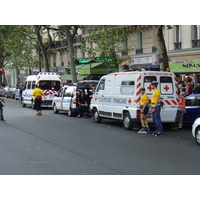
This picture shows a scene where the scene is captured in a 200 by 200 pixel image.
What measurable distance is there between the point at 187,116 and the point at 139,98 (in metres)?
2.44

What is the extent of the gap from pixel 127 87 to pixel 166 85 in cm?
147

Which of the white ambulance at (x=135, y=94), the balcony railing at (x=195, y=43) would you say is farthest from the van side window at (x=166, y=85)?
the balcony railing at (x=195, y=43)

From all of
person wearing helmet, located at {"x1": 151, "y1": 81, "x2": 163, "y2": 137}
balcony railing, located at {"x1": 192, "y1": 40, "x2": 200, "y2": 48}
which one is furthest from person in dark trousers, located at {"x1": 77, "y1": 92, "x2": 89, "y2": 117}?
balcony railing, located at {"x1": 192, "y1": 40, "x2": 200, "y2": 48}

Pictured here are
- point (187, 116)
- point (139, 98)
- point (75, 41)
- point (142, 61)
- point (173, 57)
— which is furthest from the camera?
point (75, 41)

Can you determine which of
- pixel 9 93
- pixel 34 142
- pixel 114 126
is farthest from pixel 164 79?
pixel 9 93

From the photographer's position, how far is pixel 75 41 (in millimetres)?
50938

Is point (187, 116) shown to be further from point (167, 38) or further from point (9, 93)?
point (9, 93)

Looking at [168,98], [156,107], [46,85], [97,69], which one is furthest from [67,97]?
[97,69]

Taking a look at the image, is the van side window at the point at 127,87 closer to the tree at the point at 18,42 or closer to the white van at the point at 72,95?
the white van at the point at 72,95

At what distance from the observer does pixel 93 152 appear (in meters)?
10.1

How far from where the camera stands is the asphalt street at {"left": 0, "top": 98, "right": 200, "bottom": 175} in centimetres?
798

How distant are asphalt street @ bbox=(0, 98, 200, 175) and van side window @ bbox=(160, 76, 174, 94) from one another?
1534mm

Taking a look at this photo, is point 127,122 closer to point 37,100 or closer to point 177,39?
point 37,100

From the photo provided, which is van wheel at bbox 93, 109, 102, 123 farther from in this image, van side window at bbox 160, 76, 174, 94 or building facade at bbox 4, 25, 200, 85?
building facade at bbox 4, 25, 200, 85
